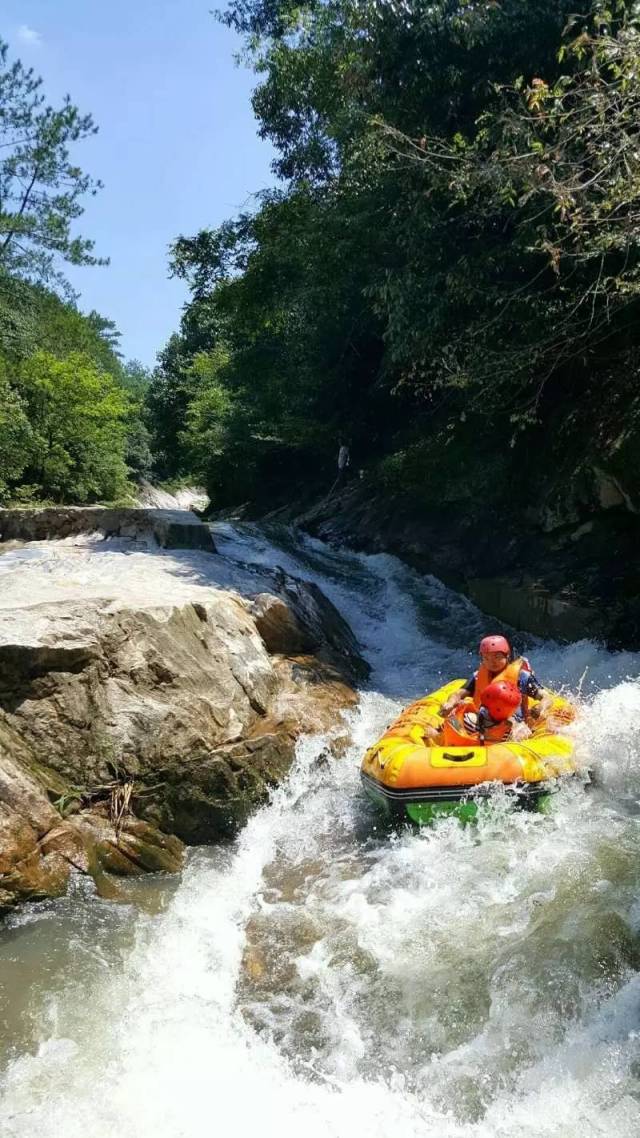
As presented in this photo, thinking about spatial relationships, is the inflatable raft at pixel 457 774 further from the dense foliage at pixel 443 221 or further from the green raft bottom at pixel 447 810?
the dense foliage at pixel 443 221

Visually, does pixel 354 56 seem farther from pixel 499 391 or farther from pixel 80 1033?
pixel 80 1033

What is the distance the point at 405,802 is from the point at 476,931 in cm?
125

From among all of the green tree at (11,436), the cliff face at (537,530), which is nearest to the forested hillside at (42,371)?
the green tree at (11,436)

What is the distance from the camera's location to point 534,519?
10.3 metres

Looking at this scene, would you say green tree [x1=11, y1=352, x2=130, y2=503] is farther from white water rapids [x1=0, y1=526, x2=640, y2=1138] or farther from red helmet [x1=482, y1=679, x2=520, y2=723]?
white water rapids [x1=0, y1=526, x2=640, y2=1138]

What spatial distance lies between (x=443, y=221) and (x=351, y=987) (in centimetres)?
822

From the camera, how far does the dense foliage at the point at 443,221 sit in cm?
665

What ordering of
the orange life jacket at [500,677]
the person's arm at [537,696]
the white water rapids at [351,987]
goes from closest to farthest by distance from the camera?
the white water rapids at [351,987], the person's arm at [537,696], the orange life jacket at [500,677]

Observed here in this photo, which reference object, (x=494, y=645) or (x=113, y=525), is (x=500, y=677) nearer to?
(x=494, y=645)

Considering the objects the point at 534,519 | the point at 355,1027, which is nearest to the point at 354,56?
the point at 534,519

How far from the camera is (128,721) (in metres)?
5.35

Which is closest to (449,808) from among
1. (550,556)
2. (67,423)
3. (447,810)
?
(447,810)

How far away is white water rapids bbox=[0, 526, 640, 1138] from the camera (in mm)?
2982

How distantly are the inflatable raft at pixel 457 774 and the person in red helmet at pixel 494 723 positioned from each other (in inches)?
19.8
